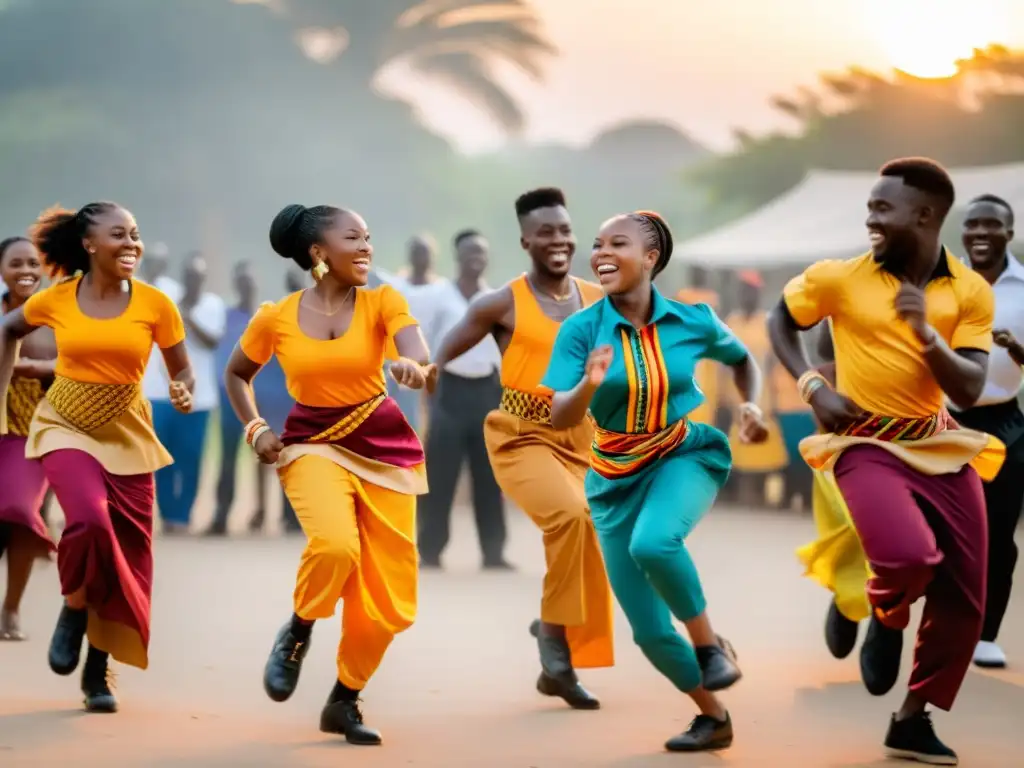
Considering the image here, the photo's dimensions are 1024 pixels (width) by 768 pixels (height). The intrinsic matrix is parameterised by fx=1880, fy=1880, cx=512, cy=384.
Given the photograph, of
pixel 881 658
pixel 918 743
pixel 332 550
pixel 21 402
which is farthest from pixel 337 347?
pixel 21 402

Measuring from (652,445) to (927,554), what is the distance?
104cm

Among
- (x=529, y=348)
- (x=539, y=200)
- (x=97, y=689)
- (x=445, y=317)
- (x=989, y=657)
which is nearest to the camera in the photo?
(x=97, y=689)

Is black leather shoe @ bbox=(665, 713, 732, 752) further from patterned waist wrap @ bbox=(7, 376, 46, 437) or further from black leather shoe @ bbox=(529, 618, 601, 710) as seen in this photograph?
patterned waist wrap @ bbox=(7, 376, 46, 437)

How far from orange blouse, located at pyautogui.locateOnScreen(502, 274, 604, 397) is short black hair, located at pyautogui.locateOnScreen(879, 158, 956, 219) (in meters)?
1.93

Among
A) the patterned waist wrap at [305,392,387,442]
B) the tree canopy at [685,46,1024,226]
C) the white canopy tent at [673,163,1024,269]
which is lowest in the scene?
the patterned waist wrap at [305,392,387,442]

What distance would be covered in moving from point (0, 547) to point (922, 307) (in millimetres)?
5009

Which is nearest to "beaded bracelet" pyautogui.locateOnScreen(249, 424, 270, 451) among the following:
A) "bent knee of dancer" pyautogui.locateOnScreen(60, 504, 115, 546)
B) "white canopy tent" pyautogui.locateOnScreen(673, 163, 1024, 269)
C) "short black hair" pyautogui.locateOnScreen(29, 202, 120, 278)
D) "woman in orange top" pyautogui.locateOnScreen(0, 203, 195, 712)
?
"woman in orange top" pyautogui.locateOnScreen(0, 203, 195, 712)

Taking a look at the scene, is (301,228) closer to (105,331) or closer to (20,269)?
(105,331)

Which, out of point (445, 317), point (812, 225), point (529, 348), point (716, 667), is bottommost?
point (716, 667)

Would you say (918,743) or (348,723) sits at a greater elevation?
(918,743)

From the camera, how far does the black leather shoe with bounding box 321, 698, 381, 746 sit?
6934 mm

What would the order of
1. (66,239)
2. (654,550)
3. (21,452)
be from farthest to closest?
(21,452) < (66,239) < (654,550)

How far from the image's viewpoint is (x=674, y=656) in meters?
6.58

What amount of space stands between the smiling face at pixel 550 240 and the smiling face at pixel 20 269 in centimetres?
258
